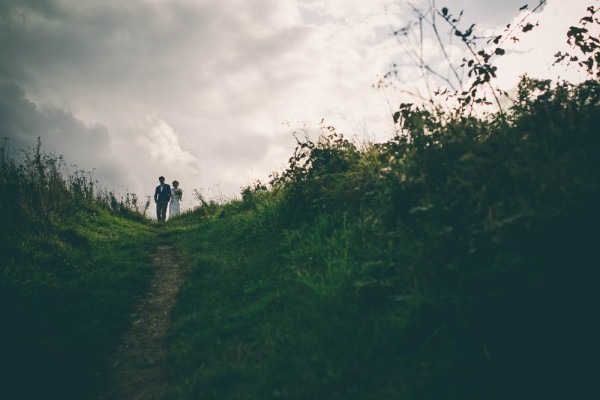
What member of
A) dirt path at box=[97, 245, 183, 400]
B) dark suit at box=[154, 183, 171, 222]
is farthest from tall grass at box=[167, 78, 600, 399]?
dark suit at box=[154, 183, 171, 222]

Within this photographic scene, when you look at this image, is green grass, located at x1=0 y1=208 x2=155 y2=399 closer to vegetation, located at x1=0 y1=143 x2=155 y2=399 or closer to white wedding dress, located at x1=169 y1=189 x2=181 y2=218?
vegetation, located at x1=0 y1=143 x2=155 y2=399

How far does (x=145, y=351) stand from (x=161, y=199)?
14.4 meters

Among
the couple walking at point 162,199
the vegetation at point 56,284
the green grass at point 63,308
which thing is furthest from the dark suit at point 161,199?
the green grass at point 63,308

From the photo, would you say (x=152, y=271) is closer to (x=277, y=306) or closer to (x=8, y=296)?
(x=8, y=296)

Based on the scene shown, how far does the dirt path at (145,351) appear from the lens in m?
3.03

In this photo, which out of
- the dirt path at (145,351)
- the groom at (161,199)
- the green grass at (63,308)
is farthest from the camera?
the groom at (161,199)

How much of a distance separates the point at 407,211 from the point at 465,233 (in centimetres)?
82

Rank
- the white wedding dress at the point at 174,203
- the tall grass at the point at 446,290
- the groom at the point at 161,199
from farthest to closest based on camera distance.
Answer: the white wedding dress at the point at 174,203
the groom at the point at 161,199
the tall grass at the point at 446,290

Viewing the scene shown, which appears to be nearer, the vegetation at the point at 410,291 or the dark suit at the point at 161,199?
the vegetation at the point at 410,291

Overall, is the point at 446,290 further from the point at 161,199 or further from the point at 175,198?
the point at 175,198

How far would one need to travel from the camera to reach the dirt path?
9.95 ft

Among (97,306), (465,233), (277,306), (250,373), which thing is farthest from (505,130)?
(97,306)

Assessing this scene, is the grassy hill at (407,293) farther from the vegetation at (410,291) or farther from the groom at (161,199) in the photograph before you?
the groom at (161,199)

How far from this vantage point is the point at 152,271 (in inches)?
250
